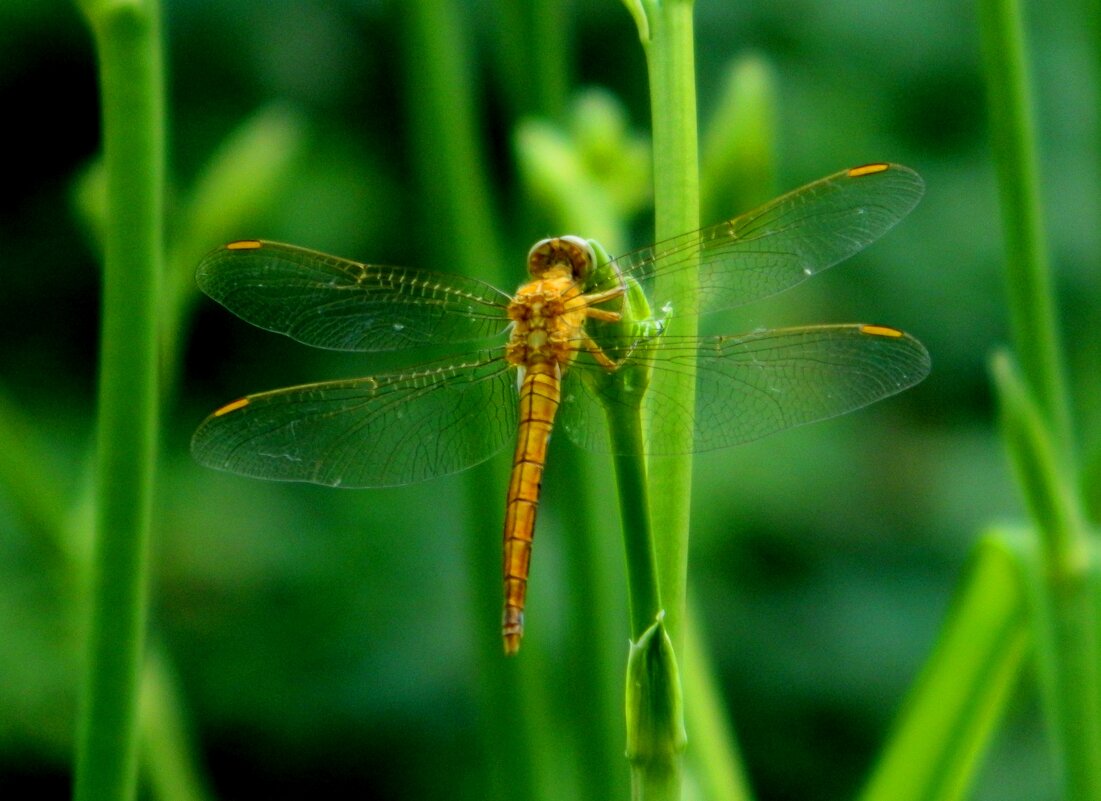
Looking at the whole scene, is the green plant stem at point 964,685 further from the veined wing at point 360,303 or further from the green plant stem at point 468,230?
the veined wing at point 360,303

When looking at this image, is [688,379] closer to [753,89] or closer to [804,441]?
[753,89]

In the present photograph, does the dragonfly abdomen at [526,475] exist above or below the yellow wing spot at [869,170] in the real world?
below

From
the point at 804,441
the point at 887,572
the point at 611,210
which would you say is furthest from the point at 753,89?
the point at 887,572

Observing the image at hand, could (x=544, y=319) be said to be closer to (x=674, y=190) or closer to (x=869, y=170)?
(x=869, y=170)

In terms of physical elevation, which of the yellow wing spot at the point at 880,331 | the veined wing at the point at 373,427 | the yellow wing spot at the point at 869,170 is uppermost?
the yellow wing spot at the point at 869,170

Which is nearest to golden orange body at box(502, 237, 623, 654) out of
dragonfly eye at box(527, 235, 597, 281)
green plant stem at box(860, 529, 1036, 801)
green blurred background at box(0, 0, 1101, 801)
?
dragonfly eye at box(527, 235, 597, 281)

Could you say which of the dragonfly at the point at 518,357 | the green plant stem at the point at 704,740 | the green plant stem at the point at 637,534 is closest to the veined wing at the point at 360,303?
the dragonfly at the point at 518,357
